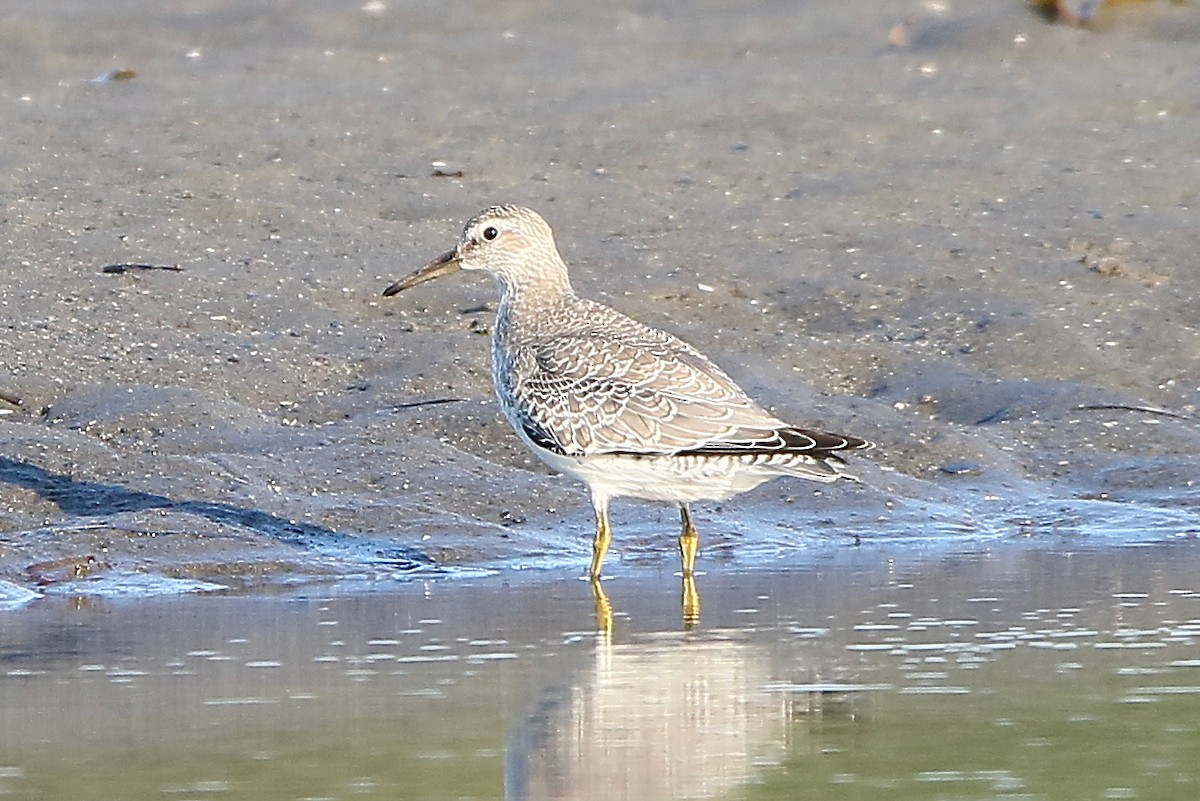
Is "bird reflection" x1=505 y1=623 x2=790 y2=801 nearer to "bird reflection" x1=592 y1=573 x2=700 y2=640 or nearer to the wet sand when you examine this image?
"bird reflection" x1=592 y1=573 x2=700 y2=640

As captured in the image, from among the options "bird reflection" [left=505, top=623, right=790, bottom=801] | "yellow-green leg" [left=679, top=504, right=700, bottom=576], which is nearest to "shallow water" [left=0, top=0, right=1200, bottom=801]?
"bird reflection" [left=505, top=623, right=790, bottom=801]

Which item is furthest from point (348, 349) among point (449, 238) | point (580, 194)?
point (580, 194)

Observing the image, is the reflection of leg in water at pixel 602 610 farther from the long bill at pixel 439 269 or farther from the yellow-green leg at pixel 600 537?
the long bill at pixel 439 269

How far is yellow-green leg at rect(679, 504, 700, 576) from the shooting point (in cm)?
823

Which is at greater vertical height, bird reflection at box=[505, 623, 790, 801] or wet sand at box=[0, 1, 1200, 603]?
wet sand at box=[0, 1, 1200, 603]

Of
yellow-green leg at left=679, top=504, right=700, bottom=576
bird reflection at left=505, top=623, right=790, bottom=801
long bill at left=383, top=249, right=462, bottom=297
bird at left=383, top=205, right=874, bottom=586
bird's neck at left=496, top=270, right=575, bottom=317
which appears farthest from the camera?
long bill at left=383, top=249, right=462, bottom=297

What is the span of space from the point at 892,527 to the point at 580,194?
4.22m

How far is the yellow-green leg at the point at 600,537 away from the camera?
8125mm

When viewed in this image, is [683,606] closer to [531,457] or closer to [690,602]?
[690,602]

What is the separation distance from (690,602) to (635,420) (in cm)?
87

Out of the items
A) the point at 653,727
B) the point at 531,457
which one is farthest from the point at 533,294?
the point at 653,727

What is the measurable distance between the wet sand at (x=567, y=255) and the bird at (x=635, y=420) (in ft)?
1.55

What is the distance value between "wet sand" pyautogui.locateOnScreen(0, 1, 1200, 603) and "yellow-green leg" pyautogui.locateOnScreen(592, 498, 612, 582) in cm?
36

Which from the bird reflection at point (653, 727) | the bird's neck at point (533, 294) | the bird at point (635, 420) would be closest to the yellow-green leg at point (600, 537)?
the bird at point (635, 420)
